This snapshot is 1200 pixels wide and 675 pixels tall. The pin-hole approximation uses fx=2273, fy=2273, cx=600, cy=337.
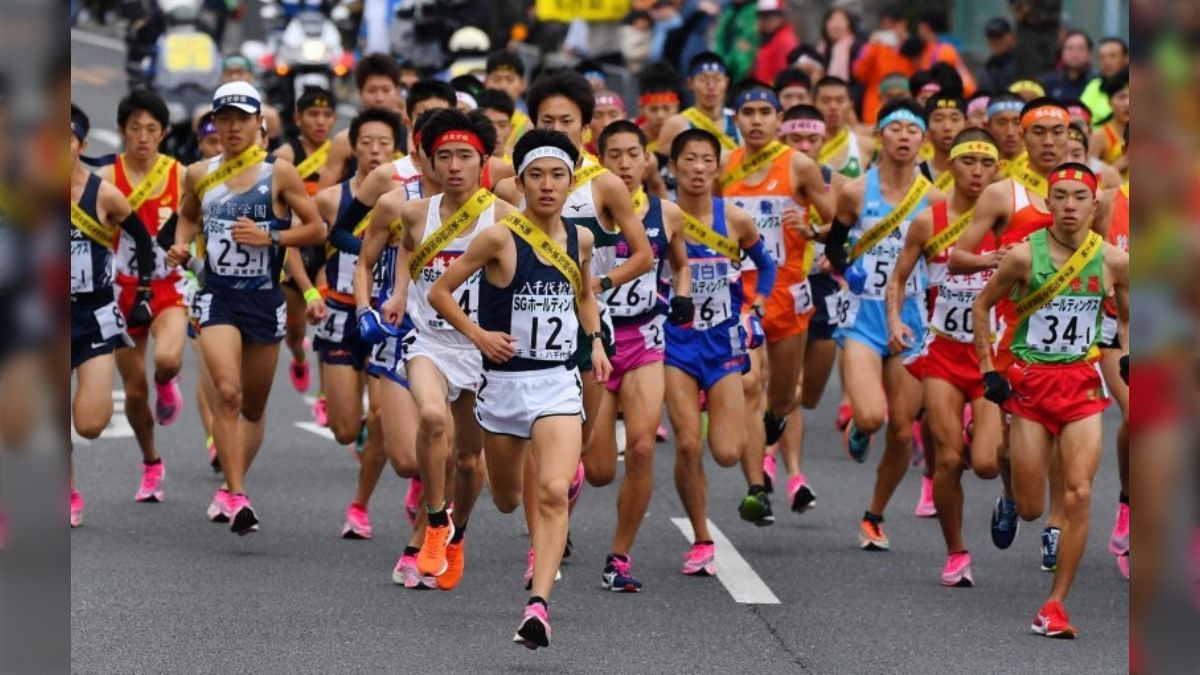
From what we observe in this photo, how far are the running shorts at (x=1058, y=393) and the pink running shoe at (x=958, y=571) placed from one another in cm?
114

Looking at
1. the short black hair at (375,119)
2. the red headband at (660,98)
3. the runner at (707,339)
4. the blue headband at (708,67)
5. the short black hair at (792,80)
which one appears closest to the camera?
the runner at (707,339)

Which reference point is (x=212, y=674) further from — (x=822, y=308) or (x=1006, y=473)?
(x=822, y=308)

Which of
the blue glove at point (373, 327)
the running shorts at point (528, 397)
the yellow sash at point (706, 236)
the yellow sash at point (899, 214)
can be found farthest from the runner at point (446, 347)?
the yellow sash at point (899, 214)

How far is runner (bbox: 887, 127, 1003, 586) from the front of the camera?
417 inches

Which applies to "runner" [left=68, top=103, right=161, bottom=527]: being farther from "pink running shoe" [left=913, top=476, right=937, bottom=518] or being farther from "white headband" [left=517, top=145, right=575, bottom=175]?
"pink running shoe" [left=913, top=476, right=937, bottom=518]

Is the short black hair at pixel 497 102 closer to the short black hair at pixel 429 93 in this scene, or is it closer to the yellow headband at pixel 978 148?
the short black hair at pixel 429 93

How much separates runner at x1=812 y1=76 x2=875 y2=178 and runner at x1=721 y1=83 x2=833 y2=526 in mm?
3010

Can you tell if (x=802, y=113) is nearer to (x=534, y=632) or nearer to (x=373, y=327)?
(x=373, y=327)

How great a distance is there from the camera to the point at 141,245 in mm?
11766

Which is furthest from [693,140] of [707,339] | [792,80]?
[792,80]

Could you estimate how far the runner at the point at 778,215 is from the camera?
12711mm

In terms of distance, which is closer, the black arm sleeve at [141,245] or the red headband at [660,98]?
the black arm sleeve at [141,245]

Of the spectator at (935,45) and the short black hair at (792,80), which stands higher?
the spectator at (935,45)

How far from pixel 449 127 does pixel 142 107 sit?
3873 mm
